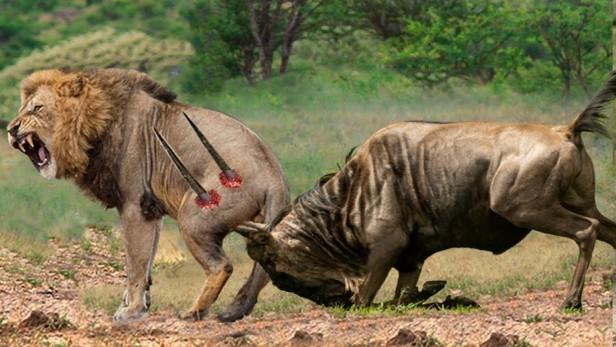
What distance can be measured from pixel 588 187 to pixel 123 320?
3.76 m

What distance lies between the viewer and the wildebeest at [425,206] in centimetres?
1180

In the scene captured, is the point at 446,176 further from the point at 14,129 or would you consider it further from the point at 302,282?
the point at 14,129

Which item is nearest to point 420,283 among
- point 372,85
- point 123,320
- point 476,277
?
point 476,277

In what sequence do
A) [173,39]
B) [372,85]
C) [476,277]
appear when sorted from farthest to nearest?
[173,39]
[372,85]
[476,277]

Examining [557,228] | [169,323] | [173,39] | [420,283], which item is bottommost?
[173,39]

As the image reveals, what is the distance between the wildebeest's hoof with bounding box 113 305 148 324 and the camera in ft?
43.5

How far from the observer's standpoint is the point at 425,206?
12.2 metres

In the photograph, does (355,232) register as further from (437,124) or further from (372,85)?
(372,85)

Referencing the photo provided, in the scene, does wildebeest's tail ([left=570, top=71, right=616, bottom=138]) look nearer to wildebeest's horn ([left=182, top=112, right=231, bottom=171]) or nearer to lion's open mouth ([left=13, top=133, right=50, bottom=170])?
wildebeest's horn ([left=182, top=112, right=231, bottom=171])

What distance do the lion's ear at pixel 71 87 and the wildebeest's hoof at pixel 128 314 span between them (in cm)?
175

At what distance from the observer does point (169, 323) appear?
1277cm

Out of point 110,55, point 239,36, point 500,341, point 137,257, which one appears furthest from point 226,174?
point 239,36

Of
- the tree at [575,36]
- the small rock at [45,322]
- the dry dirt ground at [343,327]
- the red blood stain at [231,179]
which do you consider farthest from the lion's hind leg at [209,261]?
the tree at [575,36]

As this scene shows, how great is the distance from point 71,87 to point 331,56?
25660mm
